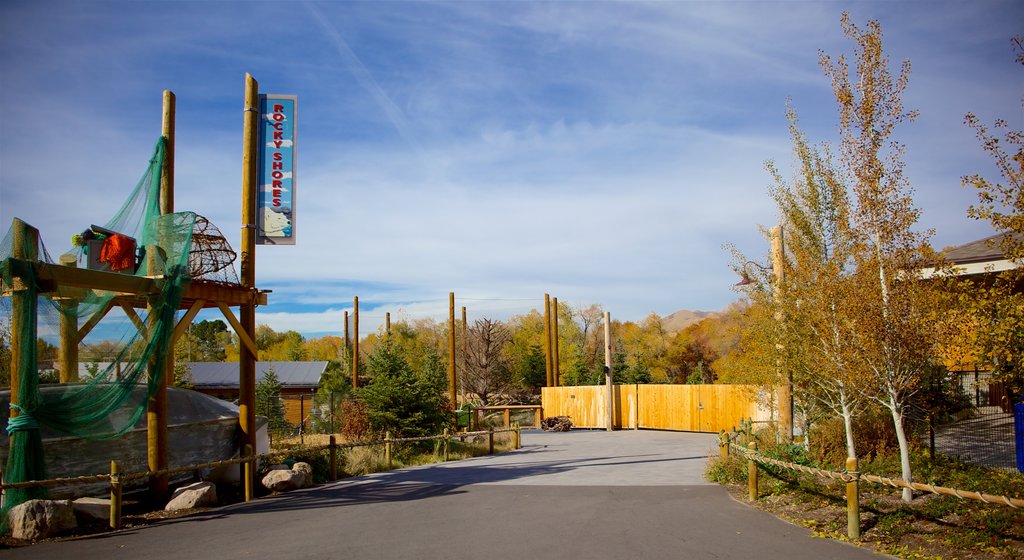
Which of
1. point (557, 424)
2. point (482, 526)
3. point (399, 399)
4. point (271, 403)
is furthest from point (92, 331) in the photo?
point (557, 424)

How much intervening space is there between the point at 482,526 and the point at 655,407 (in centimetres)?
2362

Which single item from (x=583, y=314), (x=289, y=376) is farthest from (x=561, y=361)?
(x=289, y=376)

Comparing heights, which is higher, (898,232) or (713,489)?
(898,232)

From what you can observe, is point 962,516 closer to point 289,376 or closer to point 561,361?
point 289,376

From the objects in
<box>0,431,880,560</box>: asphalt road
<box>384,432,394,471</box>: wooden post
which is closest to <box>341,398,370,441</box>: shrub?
<box>384,432,394,471</box>: wooden post

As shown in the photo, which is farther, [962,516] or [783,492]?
[783,492]

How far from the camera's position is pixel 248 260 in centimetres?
1538

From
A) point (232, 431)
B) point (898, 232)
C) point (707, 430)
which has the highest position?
point (898, 232)

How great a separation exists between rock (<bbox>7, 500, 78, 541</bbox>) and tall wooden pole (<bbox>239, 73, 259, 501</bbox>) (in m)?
4.83

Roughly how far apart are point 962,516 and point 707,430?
71.0ft

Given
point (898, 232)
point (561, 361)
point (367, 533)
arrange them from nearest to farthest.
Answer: point (367, 533) → point (898, 232) → point (561, 361)

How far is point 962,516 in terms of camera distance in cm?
957

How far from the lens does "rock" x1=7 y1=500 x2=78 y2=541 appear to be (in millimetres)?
9828

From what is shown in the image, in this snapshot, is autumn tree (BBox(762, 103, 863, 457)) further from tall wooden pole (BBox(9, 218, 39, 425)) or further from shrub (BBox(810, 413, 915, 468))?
tall wooden pole (BBox(9, 218, 39, 425))
